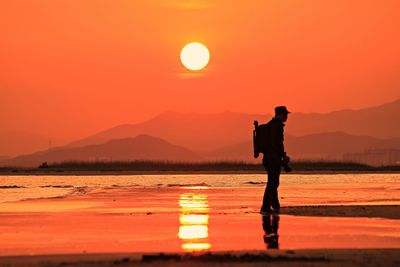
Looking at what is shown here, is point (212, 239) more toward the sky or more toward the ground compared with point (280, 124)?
more toward the ground

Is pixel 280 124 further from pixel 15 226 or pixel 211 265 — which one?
pixel 211 265

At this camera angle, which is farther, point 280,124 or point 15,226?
point 280,124

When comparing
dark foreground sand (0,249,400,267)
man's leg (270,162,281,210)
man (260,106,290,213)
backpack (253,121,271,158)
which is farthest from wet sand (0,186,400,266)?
backpack (253,121,271,158)

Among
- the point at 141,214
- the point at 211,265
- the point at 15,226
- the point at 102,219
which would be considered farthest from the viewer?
the point at 141,214

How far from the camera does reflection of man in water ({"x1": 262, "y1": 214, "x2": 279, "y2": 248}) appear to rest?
48.9ft

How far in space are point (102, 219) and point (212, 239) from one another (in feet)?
18.3

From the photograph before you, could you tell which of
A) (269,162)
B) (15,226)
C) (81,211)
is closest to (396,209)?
(269,162)

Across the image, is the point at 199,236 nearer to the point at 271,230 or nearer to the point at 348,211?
the point at 271,230

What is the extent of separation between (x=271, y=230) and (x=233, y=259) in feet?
15.7

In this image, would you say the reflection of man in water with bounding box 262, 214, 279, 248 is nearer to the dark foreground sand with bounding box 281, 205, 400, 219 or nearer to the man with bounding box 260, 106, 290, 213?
the dark foreground sand with bounding box 281, 205, 400, 219

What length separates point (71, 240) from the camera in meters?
15.6

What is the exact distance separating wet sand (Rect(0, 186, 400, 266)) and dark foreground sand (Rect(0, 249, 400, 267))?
1cm

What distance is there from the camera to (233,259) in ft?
41.1

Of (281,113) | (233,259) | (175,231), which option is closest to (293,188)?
(281,113)
